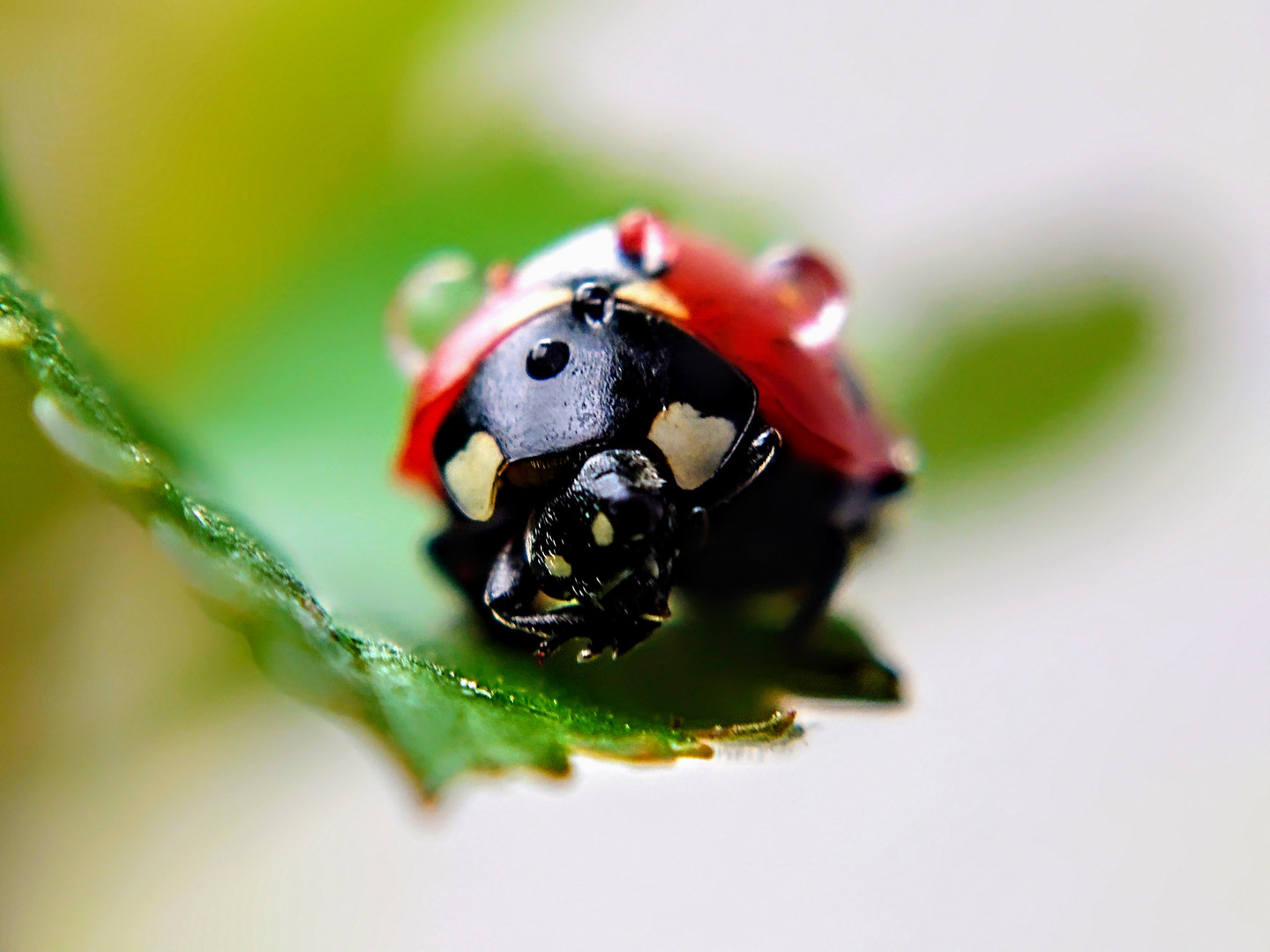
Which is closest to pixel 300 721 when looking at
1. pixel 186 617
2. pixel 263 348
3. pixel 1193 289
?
pixel 186 617

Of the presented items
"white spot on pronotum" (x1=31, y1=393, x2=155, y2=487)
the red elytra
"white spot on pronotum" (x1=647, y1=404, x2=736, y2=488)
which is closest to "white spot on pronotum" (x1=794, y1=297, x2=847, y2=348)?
the red elytra

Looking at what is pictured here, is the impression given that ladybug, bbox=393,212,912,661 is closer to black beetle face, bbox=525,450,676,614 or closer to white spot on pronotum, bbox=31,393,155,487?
black beetle face, bbox=525,450,676,614

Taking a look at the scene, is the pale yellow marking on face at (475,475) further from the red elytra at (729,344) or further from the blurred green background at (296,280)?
the blurred green background at (296,280)

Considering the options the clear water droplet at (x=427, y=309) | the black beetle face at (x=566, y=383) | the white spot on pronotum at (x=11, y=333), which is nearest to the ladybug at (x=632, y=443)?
the black beetle face at (x=566, y=383)

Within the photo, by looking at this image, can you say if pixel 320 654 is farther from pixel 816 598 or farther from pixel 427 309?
pixel 427 309

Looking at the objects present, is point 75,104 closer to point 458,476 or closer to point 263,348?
point 263,348

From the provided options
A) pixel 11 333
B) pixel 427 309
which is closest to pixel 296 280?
pixel 427 309
